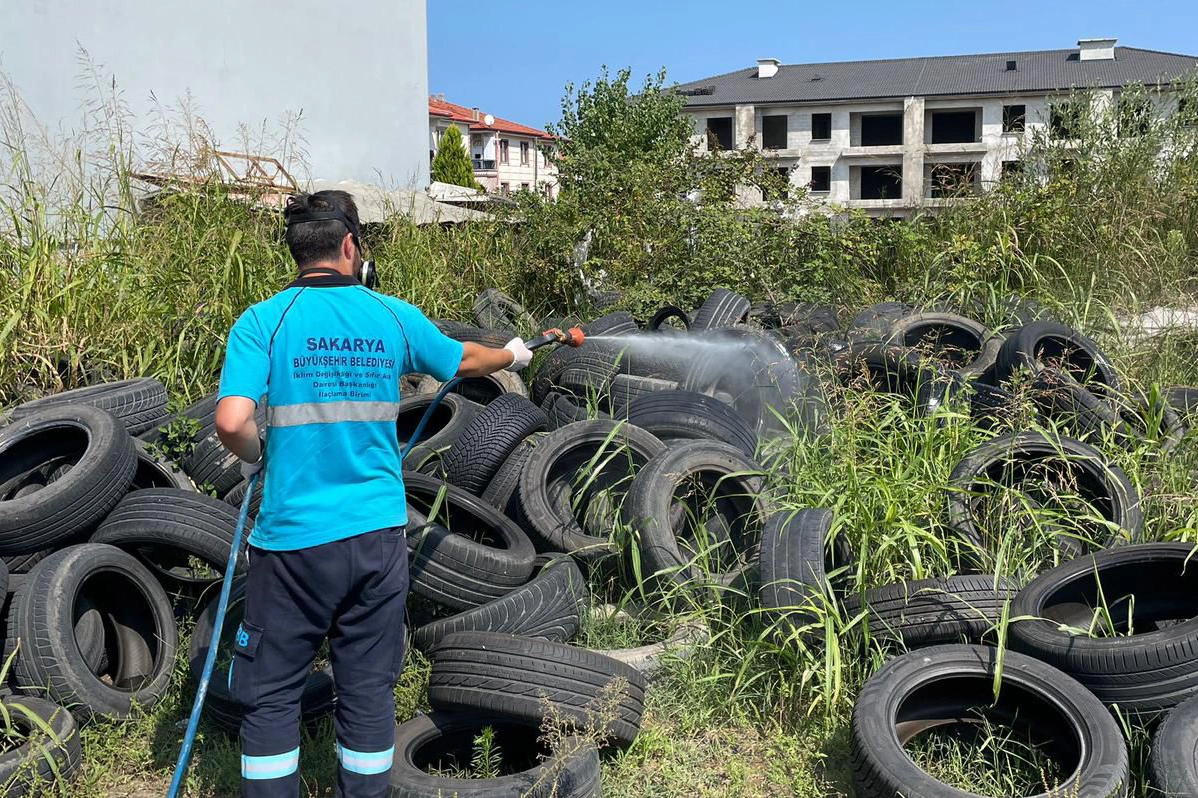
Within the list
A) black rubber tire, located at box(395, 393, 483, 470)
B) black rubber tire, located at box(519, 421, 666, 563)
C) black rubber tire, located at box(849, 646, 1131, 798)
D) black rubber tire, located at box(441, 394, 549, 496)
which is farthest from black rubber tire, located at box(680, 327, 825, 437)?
black rubber tire, located at box(849, 646, 1131, 798)

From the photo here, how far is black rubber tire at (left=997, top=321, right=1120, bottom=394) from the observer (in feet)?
21.0

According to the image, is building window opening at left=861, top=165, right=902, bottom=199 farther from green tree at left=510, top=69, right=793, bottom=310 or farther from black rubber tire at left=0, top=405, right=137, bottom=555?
black rubber tire at left=0, top=405, right=137, bottom=555

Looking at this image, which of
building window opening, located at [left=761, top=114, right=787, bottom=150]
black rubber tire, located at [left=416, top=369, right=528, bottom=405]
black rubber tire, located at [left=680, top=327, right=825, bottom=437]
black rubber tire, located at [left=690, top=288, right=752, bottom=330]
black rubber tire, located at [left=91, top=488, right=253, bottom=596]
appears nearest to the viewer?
black rubber tire, located at [left=91, top=488, right=253, bottom=596]

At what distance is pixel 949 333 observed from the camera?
26.5 ft

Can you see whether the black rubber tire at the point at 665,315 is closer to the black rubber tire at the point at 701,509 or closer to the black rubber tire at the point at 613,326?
the black rubber tire at the point at 613,326

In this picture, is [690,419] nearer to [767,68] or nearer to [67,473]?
[67,473]

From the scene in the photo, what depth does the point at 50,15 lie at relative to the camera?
11516mm

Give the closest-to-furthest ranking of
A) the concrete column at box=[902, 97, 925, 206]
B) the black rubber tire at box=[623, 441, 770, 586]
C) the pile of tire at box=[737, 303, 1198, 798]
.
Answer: the pile of tire at box=[737, 303, 1198, 798] < the black rubber tire at box=[623, 441, 770, 586] < the concrete column at box=[902, 97, 925, 206]

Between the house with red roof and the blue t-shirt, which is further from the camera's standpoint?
the house with red roof

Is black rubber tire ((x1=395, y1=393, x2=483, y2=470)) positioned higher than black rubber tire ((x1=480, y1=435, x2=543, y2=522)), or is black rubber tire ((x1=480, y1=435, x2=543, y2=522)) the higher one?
black rubber tire ((x1=395, y1=393, x2=483, y2=470))

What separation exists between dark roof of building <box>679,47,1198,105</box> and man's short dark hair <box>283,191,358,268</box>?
205ft

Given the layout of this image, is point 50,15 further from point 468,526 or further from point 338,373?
point 338,373

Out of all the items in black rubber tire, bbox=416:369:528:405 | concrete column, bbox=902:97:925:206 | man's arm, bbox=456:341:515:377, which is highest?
concrete column, bbox=902:97:925:206

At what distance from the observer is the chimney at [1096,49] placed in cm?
6619
